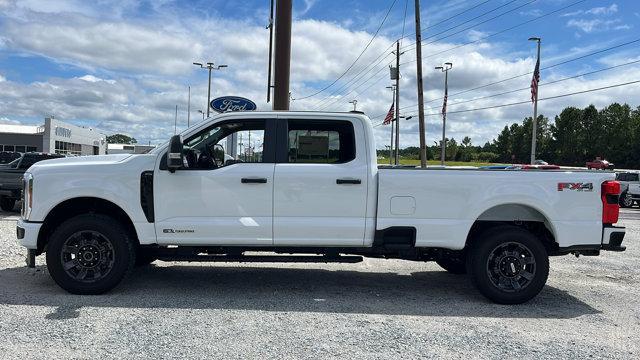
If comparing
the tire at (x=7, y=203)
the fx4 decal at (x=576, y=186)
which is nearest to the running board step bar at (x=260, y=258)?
the fx4 decal at (x=576, y=186)

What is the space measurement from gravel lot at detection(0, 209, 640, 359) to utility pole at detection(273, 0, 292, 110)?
8015mm

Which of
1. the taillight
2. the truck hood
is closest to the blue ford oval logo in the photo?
the truck hood

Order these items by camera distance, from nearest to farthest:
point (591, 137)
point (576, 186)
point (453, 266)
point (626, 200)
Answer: point (576, 186) < point (453, 266) < point (626, 200) < point (591, 137)

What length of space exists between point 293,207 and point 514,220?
2.53 metres

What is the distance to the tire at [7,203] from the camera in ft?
47.3

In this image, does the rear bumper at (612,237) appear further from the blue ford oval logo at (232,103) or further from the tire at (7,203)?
the tire at (7,203)

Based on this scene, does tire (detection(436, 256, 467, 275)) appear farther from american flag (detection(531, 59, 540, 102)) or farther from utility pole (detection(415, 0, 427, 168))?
american flag (detection(531, 59, 540, 102))

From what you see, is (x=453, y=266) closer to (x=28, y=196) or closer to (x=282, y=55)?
(x=28, y=196)

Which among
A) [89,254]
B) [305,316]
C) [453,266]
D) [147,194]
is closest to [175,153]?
[147,194]

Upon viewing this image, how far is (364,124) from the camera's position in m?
6.14

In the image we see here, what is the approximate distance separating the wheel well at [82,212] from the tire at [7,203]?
386 inches

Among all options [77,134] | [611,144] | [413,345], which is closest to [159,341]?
[413,345]

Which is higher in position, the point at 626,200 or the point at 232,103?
the point at 232,103

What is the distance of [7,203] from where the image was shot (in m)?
14.5
